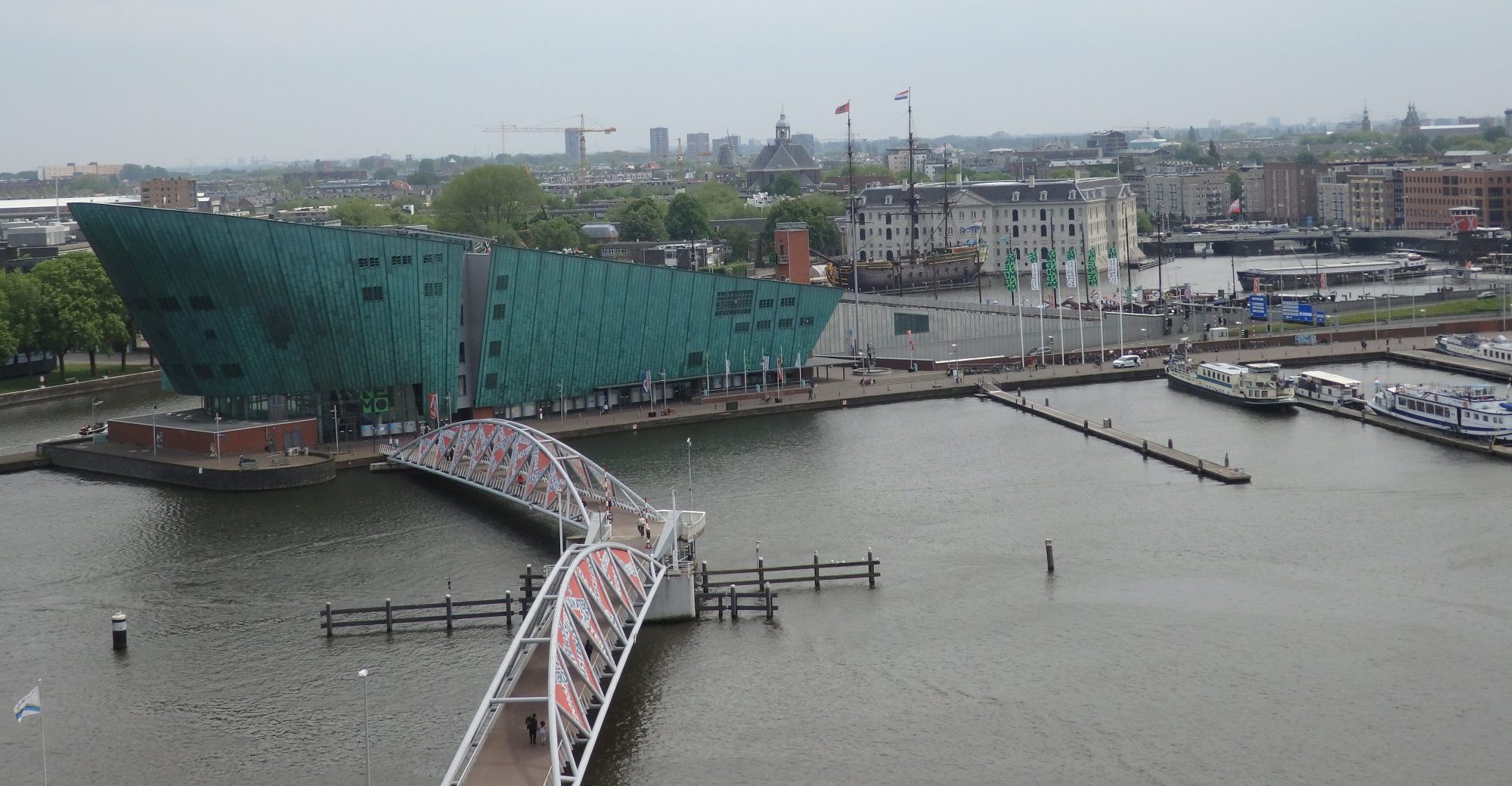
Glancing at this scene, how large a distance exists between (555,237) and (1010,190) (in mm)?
30204

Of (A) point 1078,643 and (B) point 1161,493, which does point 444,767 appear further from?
(B) point 1161,493

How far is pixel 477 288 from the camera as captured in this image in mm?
52844

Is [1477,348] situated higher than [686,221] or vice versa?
[686,221]

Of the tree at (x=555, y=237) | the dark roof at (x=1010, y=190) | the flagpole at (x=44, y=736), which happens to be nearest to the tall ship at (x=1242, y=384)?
the flagpole at (x=44, y=736)

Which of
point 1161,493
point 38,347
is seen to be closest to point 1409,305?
point 1161,493

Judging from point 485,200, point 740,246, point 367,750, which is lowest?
point 367,750

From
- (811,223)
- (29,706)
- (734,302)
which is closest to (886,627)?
(29,706)

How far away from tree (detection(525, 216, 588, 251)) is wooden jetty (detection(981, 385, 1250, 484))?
56.1 metres

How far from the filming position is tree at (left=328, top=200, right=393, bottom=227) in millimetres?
119812

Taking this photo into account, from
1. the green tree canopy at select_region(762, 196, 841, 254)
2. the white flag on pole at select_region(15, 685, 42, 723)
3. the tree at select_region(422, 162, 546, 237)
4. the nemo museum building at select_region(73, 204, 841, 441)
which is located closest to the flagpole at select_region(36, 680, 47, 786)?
the white flag on pole at select_region(15, 685, 42, 723)

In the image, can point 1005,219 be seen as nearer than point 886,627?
No

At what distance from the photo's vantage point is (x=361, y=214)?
122 meters

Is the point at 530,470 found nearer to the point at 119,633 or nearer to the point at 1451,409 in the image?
the point at 119,633

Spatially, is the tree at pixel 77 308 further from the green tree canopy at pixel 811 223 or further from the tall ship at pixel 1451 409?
the green tree canopy at pixel 811 223
